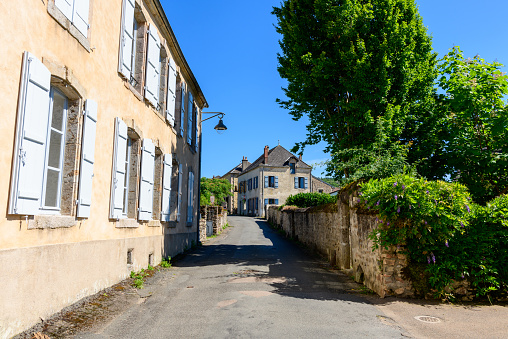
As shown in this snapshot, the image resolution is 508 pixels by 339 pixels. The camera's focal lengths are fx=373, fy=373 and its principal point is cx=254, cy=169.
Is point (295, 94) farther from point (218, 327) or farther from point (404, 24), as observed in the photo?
point (218, 327)

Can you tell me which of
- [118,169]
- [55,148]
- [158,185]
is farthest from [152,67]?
[55,148]

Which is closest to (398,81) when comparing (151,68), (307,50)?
(307,50)

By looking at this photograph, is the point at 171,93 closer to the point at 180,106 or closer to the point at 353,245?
the point at 180,106

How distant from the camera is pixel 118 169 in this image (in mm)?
7273

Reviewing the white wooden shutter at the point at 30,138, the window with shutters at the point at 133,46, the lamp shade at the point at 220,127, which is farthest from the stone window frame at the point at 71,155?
Answer: the lamp shade at the point at 220,127

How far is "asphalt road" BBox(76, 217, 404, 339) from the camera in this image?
4.59 m

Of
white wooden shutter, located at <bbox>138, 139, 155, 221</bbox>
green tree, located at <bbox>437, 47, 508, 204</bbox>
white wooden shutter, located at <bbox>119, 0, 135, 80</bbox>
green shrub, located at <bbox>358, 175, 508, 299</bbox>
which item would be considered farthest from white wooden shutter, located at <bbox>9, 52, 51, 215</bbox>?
green tree, located at <bbox>437, 47, 508, 204</bbox>

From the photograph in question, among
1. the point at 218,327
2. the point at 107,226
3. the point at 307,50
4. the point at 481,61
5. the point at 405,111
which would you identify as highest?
the point at 307,50

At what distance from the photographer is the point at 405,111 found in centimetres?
1085

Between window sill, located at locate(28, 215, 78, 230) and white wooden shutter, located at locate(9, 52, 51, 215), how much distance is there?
4.8 inches

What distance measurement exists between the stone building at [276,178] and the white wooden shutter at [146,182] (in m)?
36.6

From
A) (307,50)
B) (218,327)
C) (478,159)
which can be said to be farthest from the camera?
(307,50)

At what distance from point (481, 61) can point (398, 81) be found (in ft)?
7.46

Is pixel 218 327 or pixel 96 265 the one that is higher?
pixel 96 265
